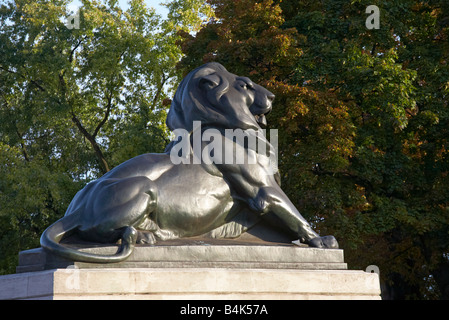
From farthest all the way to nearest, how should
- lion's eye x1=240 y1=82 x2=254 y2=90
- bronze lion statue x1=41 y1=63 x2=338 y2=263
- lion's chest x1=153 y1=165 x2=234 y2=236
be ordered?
lion's eye x1=240 y1=82 x2=254 y2=90
lion's chest x1=153 y1=165 x2=234 y2=236
bronze lion statue x1=41 y1=63 x2=338 y2=263

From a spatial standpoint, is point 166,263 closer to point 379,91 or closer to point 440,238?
point 379,91

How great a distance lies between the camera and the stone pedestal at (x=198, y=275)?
5070 mm

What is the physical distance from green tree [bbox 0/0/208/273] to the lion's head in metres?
13.3

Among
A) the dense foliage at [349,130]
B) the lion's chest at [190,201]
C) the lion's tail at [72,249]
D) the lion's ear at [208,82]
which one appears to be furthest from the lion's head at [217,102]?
the dense foliage at [349,130]

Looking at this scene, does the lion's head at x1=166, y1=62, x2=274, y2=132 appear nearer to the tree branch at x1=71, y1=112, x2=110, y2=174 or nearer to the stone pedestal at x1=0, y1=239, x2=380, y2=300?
the stone pedestal at x1=0, y1=239, x2=380, y2=300

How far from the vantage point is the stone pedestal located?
5070mm

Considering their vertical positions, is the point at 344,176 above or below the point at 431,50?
below

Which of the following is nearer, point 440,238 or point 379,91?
point 379,91

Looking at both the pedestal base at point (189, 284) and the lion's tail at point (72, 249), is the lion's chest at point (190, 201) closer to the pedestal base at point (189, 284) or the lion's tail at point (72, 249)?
the lion's tail at point (72, 249)

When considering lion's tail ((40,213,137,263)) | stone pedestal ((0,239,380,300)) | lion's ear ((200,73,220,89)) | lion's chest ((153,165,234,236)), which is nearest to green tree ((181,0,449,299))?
lion's ear ((200,73,220,89))

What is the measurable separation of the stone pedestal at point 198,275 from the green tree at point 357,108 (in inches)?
337

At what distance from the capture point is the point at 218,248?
561cm
